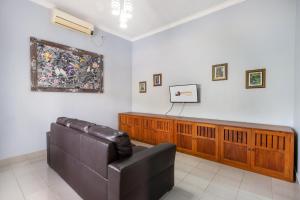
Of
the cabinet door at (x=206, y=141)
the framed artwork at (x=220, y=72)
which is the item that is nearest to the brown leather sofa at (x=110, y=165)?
the cabinet door at (x=206, y=141)

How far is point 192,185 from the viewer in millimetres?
1988

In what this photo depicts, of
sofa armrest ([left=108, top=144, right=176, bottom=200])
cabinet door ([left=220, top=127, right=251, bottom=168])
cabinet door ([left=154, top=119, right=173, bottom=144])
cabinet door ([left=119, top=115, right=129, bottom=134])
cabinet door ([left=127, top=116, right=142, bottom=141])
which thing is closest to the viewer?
sofa armrest ([left=108, top=144, right=176, bottom=200])

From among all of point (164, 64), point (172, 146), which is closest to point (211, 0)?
point (164, 64)

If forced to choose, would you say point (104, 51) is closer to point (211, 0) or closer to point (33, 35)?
point (33, 35)

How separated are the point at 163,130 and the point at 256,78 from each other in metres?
1.99

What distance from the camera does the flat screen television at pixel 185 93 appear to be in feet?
10.5

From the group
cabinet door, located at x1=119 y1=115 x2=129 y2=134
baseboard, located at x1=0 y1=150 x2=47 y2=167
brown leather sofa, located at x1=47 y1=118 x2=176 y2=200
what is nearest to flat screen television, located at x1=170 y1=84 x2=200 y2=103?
cabinet door, located at x1=119 y1=115 x2=129 y2=134

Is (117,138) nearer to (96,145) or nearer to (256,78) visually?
(96,145)

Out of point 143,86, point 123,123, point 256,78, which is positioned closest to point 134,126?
point 123,123

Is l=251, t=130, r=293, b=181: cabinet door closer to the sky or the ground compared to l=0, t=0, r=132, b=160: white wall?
closer to the ground

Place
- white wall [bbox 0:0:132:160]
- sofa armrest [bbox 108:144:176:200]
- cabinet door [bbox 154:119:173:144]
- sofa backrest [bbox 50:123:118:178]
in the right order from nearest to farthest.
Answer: sofa armrest [bbox 108:144:176:200], sofa backrest [bbox 50:123:118:178], white wall [bbox 0:0:132:160], cabinet door [bbox 154:119:173:144]

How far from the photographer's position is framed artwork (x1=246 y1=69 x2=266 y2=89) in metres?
2.50

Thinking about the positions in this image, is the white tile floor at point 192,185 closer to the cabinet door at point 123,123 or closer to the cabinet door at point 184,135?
the cabinet door at point 184,135

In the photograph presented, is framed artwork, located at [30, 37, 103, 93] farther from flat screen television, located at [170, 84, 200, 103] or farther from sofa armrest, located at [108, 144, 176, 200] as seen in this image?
sofa armrest, located at [108, 144, 176, 200]
